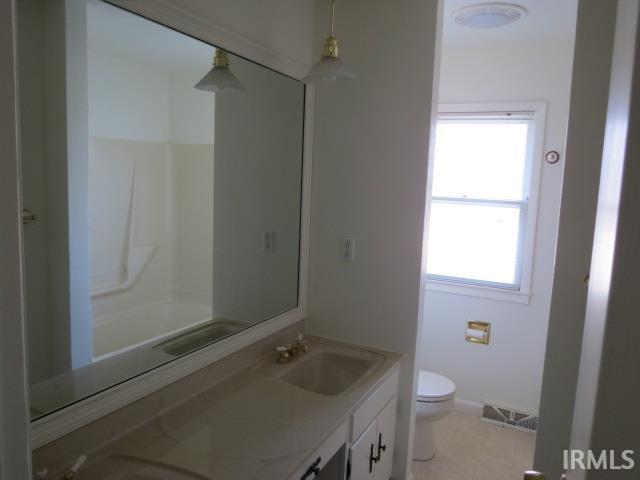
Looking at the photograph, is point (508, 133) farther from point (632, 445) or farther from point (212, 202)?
point (632, 445)

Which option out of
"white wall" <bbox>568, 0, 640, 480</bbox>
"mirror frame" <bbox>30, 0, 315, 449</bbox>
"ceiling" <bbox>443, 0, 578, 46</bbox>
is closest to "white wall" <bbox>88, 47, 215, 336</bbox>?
"mirror frame" <bbox>30, 0, 315, 449</bbox>

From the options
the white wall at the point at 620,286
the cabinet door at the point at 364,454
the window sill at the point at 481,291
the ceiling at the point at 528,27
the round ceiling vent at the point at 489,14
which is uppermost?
the ceiling at the point at 528,27

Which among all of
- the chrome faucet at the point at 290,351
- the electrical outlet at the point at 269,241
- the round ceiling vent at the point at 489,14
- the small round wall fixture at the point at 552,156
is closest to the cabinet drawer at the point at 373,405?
the chrome faucet at the point at 290,351

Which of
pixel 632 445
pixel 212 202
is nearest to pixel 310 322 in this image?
pixel 212 202

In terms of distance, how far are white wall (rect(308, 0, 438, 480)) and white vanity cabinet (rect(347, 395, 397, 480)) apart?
110mm

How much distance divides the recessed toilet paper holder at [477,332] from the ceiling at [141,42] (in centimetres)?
250

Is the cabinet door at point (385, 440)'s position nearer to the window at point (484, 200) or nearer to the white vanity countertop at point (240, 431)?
the white vanity countertop at point (240, 431)

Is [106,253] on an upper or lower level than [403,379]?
upper

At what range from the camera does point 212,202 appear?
172 cm

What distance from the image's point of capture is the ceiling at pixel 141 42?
1202 millimetres

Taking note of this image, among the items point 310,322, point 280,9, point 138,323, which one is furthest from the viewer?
point 310,322

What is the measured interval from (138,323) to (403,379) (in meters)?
1.29

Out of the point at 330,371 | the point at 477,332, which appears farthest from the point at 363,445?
the point at 477,332

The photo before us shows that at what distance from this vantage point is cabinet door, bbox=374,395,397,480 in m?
1.88
